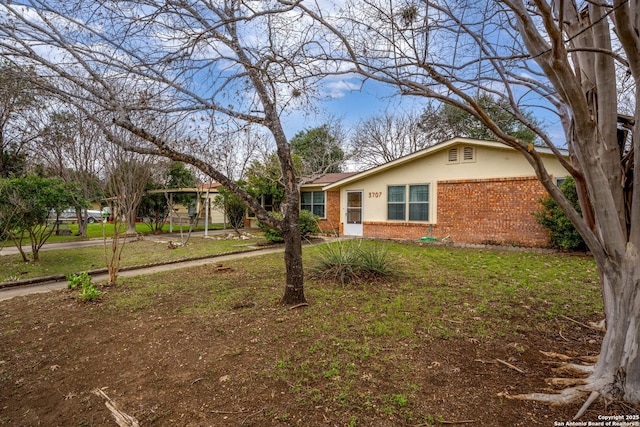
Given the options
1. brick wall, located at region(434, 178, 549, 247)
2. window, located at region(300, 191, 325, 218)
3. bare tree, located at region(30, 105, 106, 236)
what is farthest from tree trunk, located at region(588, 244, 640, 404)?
bare tree, located at region(30, 105, 106, 236)

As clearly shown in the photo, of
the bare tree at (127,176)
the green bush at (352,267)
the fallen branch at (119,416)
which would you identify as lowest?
the fallen branch at (119,416)

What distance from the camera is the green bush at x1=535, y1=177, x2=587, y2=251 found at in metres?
8.84

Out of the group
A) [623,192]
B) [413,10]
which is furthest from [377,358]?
[413,10]

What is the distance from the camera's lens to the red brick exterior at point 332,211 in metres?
15.5

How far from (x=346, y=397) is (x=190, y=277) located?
525cm

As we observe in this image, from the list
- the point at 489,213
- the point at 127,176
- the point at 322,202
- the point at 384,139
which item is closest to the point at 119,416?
the point at 489,213

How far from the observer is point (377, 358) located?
10.3 ft

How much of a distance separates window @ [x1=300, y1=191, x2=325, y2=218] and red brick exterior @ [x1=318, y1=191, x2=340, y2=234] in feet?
1.64

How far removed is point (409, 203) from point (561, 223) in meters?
5.07

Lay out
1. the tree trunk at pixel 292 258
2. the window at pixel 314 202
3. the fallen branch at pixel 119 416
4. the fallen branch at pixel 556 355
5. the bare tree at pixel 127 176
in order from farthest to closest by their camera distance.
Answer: the window at pixel 314 202 < the bare tree at pixel 127 176 < the tree trunk at pixel 292 258 < the fallen branch at pixel 556 355 < the fallen branch at pixel 119 416

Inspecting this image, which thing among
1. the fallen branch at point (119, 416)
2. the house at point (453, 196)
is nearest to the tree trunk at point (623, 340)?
the fallen branch at point (119, 416)

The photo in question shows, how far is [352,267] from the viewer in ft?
20.5

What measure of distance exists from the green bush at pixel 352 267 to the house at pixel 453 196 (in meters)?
4.95

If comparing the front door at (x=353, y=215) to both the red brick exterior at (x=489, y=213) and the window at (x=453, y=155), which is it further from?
the window at (x=453, y=155)
